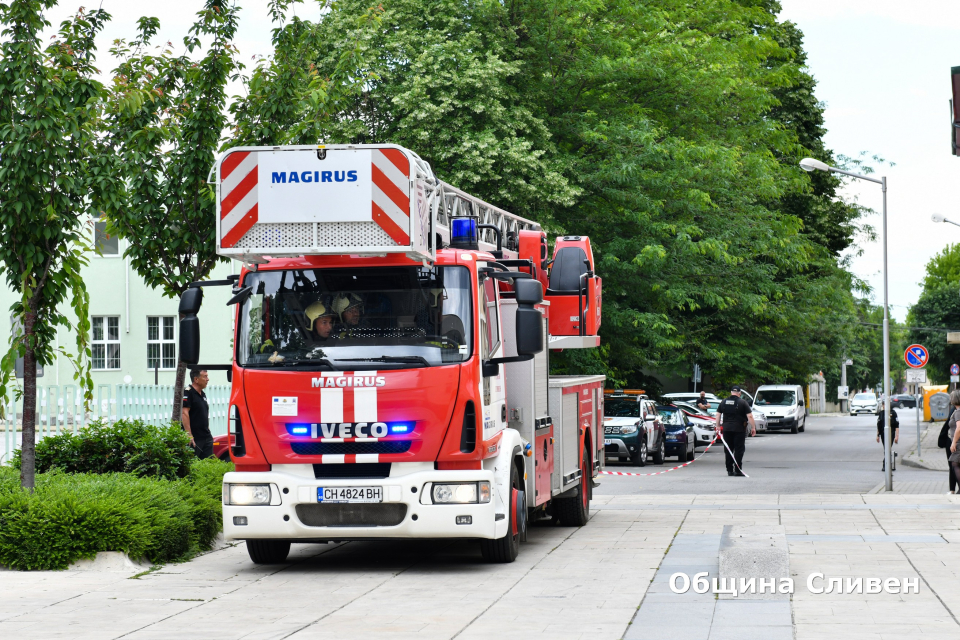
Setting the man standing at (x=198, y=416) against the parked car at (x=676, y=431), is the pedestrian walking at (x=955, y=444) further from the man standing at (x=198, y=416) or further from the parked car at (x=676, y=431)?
the parked car at (x=676, y=431)

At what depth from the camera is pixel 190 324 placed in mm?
10656

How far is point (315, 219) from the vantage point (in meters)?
10.5

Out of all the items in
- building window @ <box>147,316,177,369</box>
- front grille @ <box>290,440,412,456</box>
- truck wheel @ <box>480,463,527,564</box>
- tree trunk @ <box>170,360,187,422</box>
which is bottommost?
truck wheel @ <box>480,463,527,564</box>

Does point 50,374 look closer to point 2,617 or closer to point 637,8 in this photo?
point 637,8

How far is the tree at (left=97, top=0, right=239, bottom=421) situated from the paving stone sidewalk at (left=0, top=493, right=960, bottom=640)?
351 centimetres

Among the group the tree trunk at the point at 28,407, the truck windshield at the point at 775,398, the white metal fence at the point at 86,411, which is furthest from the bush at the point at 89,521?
the truck windshield at the point at 775,398

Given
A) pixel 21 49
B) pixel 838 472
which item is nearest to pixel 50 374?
pixel 838 472

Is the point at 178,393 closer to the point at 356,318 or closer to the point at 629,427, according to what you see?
the point at 356,318

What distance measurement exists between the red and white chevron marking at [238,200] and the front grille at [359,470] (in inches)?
80.4

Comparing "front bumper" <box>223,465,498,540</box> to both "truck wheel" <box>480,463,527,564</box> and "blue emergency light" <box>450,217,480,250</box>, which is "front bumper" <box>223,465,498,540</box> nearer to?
"truck wheel" <box>480,463,527,564</box>

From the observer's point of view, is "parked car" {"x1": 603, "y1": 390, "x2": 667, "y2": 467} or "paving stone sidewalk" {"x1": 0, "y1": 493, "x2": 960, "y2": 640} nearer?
"paving stone sidewalk" {"x1": 0, "y1": 493, "x2": 960, "y2": 640}

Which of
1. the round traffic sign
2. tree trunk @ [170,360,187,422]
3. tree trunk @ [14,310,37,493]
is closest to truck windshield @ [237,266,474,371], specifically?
tree trunk @ [14,310,37,493]

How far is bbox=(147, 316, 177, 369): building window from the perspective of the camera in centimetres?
4412

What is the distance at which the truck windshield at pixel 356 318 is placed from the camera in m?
10.6
